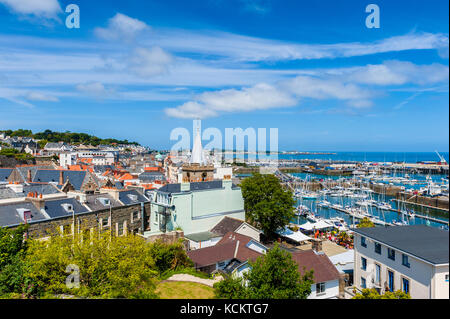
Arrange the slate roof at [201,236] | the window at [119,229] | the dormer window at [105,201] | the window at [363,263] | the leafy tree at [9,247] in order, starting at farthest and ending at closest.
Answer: the window at [119,229], the dormer window at [105,201], the slate roof at [201,236], the leafy tree at [9,247], the window at [363,263]

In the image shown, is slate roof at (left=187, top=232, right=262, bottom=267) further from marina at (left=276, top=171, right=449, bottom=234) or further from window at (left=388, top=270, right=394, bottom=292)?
marina at (left=276, top=171, right=449, bottom=234)

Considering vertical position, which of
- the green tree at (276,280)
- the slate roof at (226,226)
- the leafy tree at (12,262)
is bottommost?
the slate roof at (226,226)

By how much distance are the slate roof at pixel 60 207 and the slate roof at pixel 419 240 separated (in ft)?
63.1

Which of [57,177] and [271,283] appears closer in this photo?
[271,283]

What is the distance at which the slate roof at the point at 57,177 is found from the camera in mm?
37000

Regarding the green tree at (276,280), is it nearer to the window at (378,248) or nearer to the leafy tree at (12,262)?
the window at (378,248)

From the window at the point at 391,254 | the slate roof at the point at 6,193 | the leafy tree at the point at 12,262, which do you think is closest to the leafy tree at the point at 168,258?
the leafy tree at the point at 12,262

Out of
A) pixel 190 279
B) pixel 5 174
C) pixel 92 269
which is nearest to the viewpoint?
pixel 92 269

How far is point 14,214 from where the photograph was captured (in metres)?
19.2

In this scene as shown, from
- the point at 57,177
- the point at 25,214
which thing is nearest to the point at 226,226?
the point at 25,214

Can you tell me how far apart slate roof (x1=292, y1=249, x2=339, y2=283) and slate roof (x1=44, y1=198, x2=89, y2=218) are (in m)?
15.9

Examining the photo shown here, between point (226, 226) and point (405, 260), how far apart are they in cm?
1705

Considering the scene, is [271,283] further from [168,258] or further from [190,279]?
[168,258]
